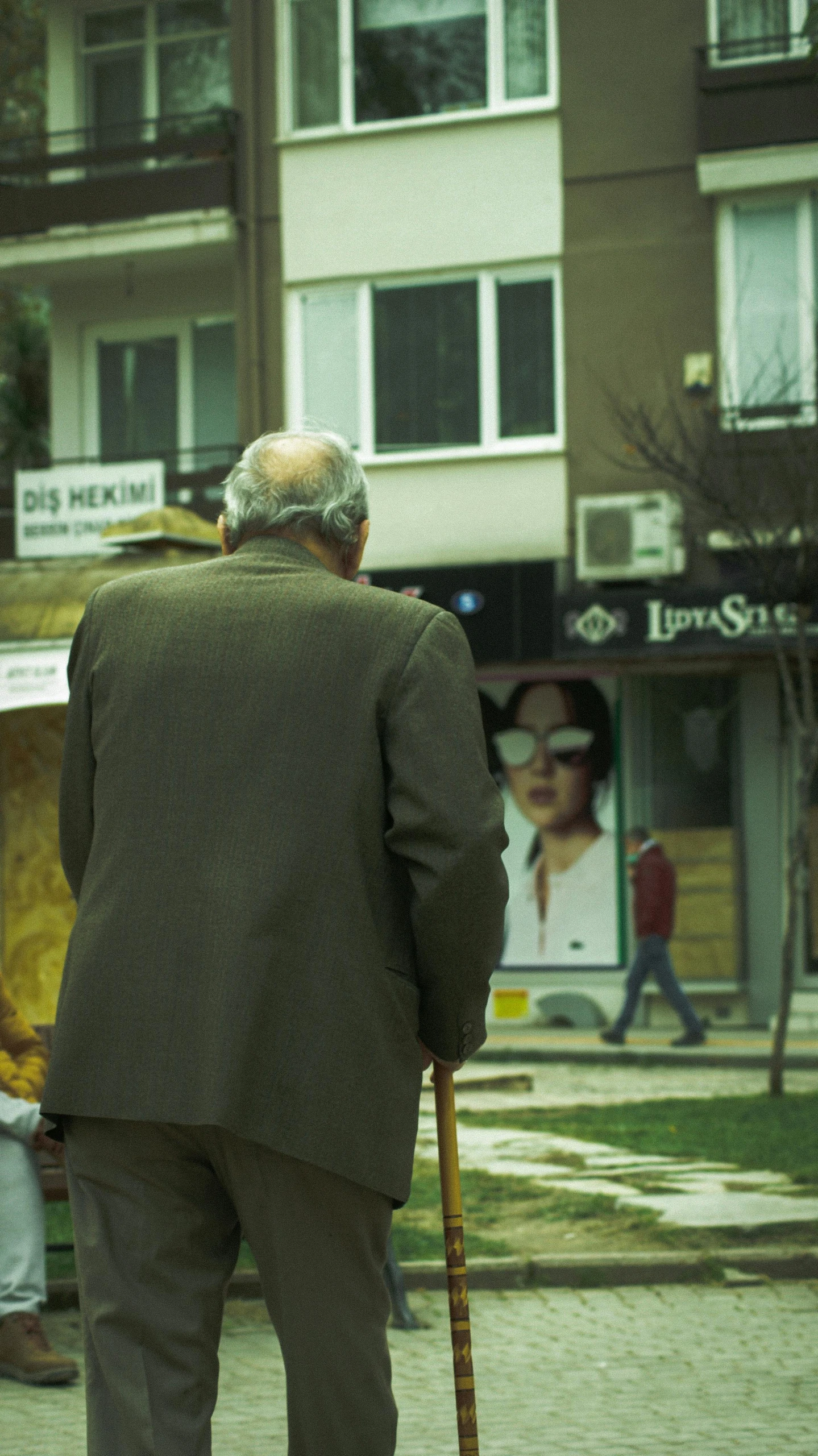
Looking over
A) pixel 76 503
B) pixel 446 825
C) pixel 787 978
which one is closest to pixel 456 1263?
pixel 446 825

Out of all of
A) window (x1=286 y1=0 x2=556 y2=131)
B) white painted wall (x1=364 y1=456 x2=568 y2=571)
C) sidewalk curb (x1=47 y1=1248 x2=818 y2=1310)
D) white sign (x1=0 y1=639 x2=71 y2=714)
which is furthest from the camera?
window (x1=286 y1=0 x2=556 y2=131)

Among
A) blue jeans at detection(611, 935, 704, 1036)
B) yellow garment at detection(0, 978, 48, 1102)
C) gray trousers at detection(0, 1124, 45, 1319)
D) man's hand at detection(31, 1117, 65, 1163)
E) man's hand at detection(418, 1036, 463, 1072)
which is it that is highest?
man's hand at detection(418, 1036, 463, 1072)

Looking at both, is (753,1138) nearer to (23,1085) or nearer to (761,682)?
(23,1085)

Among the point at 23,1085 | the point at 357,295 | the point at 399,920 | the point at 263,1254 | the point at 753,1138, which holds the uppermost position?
the point at 357,295

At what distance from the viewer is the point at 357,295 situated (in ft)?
65.7

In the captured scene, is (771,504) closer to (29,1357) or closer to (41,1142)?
(41,1142)

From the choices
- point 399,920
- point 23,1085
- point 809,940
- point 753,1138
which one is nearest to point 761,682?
point 809,940

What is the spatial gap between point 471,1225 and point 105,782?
542cm

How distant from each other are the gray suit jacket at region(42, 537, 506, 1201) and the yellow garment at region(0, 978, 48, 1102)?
10.0 ft

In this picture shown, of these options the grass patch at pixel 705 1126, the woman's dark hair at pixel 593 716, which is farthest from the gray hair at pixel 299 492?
the woman's dark hair at pixel 593 716

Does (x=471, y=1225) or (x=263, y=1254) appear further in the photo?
(x=471, y=1225)

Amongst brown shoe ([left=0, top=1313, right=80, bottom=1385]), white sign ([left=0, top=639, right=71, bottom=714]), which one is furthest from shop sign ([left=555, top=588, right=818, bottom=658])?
brown shoe ([left=0, top=1313, right=80, bottom=1385])

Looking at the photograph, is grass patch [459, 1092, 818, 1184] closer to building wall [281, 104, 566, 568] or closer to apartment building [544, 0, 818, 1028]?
apartment building [544, 0, 818, 1028]

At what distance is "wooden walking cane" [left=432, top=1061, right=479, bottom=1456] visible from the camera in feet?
10.2
